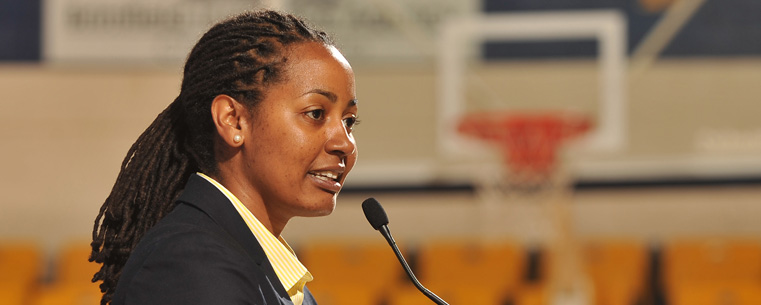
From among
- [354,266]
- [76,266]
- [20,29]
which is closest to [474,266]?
[354,266]

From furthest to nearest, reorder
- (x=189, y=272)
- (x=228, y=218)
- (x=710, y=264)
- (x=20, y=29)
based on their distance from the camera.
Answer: (x=20, y=29) → (x=710, y=264) → (x=228, y=218) → (x=189, y=272)

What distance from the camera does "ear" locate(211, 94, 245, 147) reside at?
131cm

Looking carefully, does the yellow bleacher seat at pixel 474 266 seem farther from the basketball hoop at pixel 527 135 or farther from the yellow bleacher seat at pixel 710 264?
the yellow bleacher seat at pixel 710 264

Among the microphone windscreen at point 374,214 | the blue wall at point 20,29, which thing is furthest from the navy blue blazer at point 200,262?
the blue wall at point 20,29

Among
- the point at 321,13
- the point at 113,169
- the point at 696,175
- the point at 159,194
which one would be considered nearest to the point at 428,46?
the point at 321,13

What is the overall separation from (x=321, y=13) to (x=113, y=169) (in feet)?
7.19

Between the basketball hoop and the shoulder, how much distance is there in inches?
209

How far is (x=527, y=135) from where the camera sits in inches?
253

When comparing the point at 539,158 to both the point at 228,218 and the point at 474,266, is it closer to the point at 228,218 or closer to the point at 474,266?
the point at 474,266

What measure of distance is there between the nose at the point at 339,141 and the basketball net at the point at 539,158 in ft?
16.3

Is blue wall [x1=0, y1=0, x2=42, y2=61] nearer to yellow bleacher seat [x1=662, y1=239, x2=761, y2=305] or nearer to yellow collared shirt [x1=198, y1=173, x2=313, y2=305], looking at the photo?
yellow bleacher seat [x1=662, y1=239, x2=761, y2=305]

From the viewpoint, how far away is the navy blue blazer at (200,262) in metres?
1.09

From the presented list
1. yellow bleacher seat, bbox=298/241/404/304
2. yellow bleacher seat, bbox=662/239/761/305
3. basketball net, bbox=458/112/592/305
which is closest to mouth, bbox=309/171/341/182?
yellow bleacher seat, bbox=298/241/404/304

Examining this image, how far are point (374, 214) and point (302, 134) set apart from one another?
35cm
